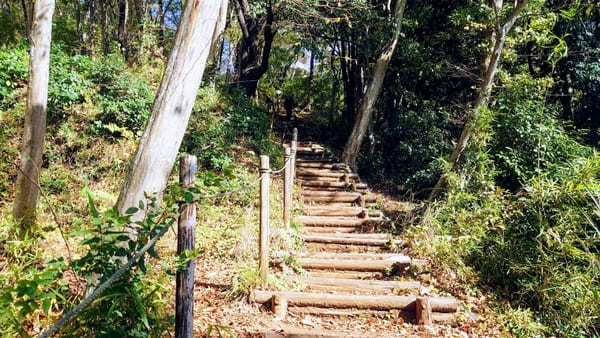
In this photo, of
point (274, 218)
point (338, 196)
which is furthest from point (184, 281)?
point (338, 196)

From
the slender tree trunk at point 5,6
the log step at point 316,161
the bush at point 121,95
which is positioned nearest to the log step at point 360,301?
the bush at point 121,95

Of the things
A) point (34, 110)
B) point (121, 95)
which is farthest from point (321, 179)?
point (34, 110)

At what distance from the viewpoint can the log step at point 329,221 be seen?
266 inches

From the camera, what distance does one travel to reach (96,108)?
801 cm

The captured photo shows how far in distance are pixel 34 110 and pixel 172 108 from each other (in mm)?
2325

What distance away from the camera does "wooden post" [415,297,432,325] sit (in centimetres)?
383

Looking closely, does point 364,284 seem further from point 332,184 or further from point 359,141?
point 359,141

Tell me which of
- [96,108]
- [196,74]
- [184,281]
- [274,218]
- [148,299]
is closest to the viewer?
[184,281]

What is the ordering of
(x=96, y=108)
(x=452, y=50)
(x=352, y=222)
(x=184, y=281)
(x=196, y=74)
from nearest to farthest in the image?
1. (x=184, y=281)
2. (x=196, y=74)
3. (x=352, y=222)
4. (x=96, y=108)
5. (x=452, y=50)

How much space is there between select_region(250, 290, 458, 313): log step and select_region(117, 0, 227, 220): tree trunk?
1.79m

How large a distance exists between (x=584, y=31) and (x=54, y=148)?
15365 millimetres

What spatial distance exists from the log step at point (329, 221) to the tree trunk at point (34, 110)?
4.24 m

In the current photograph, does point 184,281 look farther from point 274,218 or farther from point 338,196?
point 338,196

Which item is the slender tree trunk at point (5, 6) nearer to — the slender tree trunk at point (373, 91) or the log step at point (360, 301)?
the slender tree trunk at point (373, 91)
